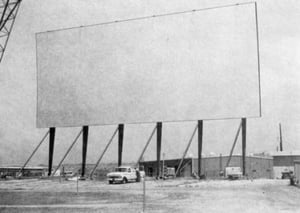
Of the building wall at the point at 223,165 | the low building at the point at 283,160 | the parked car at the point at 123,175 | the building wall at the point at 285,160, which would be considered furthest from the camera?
the building wall at the point at 285,160

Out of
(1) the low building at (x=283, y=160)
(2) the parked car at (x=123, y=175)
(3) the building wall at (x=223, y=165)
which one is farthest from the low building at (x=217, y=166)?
(2) the parked car at (x=123, y=175)

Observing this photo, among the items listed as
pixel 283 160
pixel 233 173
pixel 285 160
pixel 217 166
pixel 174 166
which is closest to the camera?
pixel 233 173

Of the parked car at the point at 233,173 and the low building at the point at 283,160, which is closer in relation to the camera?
the parked car at the point at 233,173

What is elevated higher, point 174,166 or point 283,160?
point 283,160

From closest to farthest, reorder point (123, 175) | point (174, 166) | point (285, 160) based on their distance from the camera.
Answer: point (123, 175), point (285, 160), point (174, 166)

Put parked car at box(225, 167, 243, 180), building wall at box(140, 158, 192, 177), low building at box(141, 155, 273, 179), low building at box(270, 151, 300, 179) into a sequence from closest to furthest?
1. parked car at box(225, 167, 243, 180)
2. low building at box(141, 155, 273, 179)
3. building wall at box(140, 158, 192, 177)
4. low building at box(270, 151, 300, 179)

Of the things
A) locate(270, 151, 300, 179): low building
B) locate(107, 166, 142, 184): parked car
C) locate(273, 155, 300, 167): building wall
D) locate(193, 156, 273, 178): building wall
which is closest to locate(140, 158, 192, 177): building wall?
locate(193, 156, 273, 178): building wall

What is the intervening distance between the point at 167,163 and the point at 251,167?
12.4m

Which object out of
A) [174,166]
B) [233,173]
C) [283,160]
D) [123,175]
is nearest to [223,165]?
[174,166]

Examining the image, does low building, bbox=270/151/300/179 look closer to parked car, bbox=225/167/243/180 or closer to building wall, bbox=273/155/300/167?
building wall, bbox=273/155/300/167

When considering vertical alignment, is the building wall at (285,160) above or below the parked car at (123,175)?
above

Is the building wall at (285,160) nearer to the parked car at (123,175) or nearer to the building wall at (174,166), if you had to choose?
the building wall at (174,166)

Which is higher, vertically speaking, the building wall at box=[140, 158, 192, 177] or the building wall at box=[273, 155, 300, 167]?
the building wall at box=[273, 155, 300, 167]

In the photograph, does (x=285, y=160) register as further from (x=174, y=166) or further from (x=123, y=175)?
(x=123, y=175)
